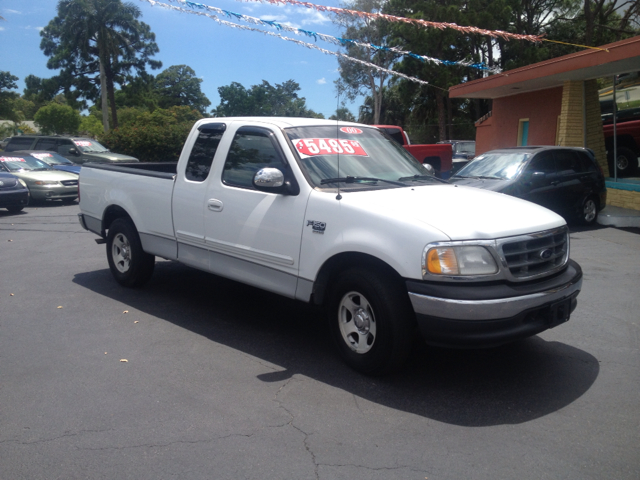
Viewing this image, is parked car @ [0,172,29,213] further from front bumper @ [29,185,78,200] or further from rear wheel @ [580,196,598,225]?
rear wheel @ [580,196,598,225]

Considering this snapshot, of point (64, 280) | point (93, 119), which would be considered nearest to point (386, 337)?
point (64, 280)

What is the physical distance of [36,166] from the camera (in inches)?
663

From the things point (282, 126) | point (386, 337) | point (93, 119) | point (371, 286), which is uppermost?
point (93, 119)

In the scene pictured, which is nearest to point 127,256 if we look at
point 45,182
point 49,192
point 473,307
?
point 473,307

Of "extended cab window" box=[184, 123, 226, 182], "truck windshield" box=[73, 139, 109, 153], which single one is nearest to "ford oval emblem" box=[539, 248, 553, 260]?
"extended cab window" box=[184, 123, 226, 182]

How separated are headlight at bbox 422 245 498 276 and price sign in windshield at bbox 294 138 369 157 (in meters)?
1.53

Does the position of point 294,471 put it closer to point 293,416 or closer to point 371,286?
point 293,416

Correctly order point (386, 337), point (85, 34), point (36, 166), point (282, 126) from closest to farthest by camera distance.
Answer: point (386, 337) < point (282, 126) < point (36, 166) < point (85, 34)

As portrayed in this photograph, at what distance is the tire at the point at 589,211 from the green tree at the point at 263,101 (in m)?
7.43

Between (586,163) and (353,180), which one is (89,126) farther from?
(353,180)

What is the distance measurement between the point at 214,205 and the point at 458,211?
240cm

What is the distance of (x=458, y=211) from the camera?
425 centimetres

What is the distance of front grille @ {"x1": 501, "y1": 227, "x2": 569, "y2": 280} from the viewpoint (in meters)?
4.03

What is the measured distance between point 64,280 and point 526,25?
32355 millimetres
